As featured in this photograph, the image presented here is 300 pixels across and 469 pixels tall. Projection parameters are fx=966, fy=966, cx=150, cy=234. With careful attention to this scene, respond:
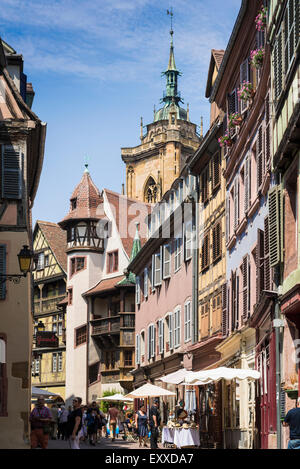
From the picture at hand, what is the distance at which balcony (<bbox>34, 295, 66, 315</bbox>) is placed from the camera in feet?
241

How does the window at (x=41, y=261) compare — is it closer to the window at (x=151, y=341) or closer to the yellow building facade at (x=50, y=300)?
the yellow building facade at (x=50, y=300)

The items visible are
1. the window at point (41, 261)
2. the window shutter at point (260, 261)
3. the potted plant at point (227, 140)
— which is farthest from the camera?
the window at point (41, 261)

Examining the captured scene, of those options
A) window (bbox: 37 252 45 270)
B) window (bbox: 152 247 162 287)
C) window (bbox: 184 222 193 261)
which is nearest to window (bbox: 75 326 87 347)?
window (bbox: 37 252 45 270)

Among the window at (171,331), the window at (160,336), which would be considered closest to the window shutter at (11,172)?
the window at (171,331)

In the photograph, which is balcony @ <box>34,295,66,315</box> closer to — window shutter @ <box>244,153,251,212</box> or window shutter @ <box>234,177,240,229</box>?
window shutter @ <box>234,177,240,229</box>

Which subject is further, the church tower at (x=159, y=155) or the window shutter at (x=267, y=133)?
the church tower at (x=159, y=155)

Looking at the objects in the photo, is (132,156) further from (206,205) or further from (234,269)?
(234,269)

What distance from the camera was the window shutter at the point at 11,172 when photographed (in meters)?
27.1

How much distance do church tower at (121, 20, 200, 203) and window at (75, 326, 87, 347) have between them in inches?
1546

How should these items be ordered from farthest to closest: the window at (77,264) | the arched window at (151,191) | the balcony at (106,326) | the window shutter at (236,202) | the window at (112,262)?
the arched window at (151,191) < the window at (77,264) < the window at (112,262) < the balcony at (106,326) < the window shutter at (236,202)

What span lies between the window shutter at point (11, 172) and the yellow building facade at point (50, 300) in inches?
1693

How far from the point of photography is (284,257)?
1805 cm

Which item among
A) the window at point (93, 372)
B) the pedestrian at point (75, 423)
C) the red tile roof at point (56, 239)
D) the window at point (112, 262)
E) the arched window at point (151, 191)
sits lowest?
the pedestrian at point (75, 423)
